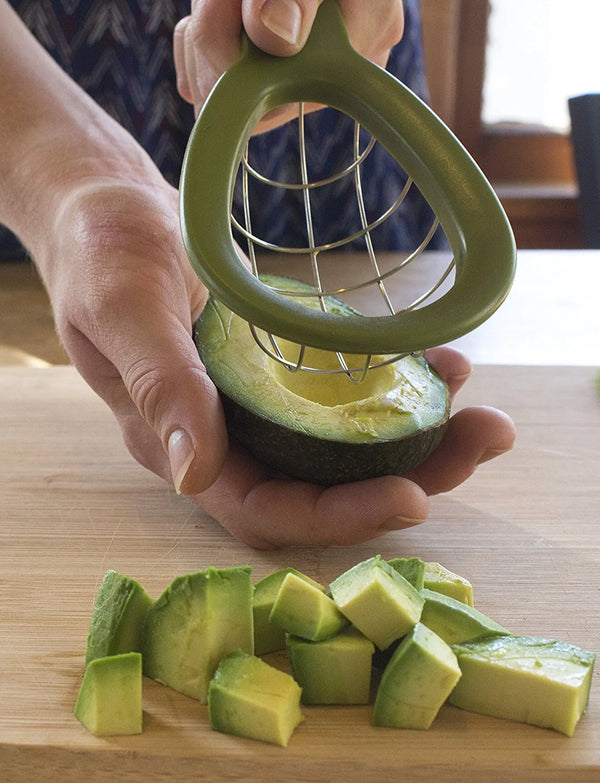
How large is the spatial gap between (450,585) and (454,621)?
0.07 metres

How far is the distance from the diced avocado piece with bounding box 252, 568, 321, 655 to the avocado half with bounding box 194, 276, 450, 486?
0.14m

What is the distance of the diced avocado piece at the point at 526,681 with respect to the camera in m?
0.80

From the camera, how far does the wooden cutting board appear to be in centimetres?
79

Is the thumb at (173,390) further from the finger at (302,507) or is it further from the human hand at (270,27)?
the human hand at (270,27)

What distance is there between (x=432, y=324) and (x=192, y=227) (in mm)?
212

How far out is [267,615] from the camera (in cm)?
89

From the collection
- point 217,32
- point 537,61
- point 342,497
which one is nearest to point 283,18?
point 217,32

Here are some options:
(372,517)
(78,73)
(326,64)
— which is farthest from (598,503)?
(78,73)

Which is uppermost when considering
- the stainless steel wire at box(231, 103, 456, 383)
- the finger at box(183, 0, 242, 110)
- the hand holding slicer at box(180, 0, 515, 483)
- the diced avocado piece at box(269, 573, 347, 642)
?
the finger at box(183, 0, 242, 110)

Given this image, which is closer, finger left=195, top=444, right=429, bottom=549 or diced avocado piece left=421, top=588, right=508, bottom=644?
diced avocado piece left=421, top=588, right=508, bottom=644

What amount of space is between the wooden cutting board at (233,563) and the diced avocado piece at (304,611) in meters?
0.07

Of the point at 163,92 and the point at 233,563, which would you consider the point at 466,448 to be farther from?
the point at 163,92

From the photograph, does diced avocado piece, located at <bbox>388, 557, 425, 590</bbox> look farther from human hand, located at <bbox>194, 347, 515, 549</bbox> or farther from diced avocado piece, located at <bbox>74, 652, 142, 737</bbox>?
diced avocado piece, located at <bbox>74, 652, 142, 737</bbox>

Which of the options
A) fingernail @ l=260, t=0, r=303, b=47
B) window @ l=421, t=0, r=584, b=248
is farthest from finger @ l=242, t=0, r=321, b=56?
window @ l=421, t=0, r=584, b=248
